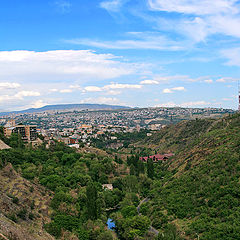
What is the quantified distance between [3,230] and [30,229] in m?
4.53

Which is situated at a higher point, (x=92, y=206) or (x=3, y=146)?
(x=3, y=146)

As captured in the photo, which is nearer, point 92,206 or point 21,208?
point 21,208

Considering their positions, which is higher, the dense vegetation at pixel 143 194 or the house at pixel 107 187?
the dense vegetation at pixel 143 194

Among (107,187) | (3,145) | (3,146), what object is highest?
(3,145)

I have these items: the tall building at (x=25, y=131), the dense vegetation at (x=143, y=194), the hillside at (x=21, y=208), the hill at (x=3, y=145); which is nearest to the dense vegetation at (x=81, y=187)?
the dense vegetation at (x=143, y=194)

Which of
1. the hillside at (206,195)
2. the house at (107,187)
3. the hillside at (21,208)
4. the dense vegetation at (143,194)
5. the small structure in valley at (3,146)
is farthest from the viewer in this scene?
the small structure in valley at (3,146)

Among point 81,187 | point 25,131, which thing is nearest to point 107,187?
point 81,187

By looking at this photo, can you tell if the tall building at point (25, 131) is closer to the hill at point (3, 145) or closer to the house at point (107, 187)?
the hill at point (3, 145)

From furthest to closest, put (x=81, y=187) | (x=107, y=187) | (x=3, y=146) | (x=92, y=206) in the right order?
(x=3, y=146) < (x=107, y=187) < (x=81, y=187) < (x=92, y=206)

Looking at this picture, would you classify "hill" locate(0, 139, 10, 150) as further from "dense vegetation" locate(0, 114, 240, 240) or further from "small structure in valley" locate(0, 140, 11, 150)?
"dense vegetation" locate(0, 114, 240, 240)

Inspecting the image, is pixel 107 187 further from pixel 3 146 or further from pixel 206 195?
pixel 3 146

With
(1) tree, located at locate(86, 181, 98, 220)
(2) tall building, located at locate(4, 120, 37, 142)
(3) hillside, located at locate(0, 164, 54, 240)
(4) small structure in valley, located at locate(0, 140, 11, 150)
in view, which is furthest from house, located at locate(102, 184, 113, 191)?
(2) tall building, located at locate(4, 120, 37, 142)

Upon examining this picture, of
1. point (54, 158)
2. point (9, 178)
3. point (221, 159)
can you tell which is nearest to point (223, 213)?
point (221, 159)

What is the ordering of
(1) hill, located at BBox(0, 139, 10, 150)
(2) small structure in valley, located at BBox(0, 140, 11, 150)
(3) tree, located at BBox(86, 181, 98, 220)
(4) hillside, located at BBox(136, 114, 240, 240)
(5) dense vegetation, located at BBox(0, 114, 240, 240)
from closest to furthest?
(4) hillside, located at BBox(136, 114, 240, 240)
(5) dense vegetation, located at BBox(0, 114, 240, 240)
(3) tree, located at BBox(86, 181, 98, 220)
(2) small structure in valley, located at BBox(0, 140, 11, 150)
(1) hill, located at BBox(0, 139, 10, 150)
